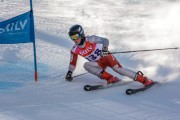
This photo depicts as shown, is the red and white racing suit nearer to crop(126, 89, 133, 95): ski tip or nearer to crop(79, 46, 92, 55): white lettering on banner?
crop(79, 46, 92, 55): white lettering on banner

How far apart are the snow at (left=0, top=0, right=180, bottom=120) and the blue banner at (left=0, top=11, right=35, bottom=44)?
0.73m

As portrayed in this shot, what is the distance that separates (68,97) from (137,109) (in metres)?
1.11

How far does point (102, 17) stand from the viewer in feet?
39.4

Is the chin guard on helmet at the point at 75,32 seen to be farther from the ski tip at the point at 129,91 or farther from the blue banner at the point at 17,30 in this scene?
the ski tip at the point at 129,91

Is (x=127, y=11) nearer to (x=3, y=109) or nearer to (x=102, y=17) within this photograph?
(x=102, y=17)

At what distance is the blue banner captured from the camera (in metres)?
6.16

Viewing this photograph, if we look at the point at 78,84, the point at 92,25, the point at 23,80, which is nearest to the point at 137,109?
the point at 78,84

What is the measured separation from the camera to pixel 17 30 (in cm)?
622

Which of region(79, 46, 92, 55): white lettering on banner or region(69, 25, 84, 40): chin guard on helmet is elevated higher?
region(69, 25, 84, 40): chin guard on helmet

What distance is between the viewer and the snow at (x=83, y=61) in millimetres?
5156

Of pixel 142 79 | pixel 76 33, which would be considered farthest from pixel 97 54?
pixel 142 79

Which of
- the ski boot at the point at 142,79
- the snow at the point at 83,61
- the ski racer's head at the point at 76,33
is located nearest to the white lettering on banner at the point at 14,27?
the ski racer's head at the point at 76,33

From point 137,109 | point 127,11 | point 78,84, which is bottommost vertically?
point 137,109

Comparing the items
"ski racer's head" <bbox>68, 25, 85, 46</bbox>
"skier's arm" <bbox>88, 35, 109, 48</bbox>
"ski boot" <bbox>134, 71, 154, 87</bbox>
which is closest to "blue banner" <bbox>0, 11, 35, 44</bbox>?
"ski racer's head" <bbox>68, 25, 85, 46</bbox>
